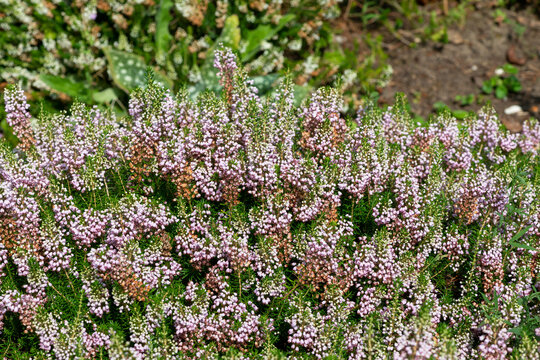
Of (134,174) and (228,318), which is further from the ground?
(134,174)

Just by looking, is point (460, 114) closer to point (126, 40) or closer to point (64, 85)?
point (126, 40)

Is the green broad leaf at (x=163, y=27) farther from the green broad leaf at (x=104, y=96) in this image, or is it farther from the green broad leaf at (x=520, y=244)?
the green broad leaf at (x=520, y=244)

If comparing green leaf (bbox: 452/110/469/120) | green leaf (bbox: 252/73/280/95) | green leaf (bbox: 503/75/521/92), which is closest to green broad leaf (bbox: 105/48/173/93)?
green leaf (bbox: 252/73/280/95)

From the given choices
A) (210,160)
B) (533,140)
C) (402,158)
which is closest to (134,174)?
(210,160)

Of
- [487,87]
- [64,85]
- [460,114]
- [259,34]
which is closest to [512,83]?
[487,87]

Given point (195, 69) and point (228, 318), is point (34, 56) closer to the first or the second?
point (195, 69)

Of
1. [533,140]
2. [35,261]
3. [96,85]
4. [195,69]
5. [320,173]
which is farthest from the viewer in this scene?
Result: [96,85]

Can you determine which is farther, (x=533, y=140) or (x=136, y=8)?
(x=136, y=8)
